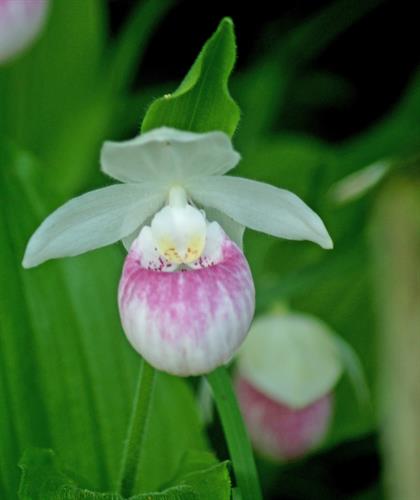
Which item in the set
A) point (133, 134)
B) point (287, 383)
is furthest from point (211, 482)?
point (133, 134)

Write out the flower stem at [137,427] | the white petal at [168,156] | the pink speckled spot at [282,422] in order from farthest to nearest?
the pink speckled spot at [282,422], the flower stem at [137,427], the white petal at [168,156]

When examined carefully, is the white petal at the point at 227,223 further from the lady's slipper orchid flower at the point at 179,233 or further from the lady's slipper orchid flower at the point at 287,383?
the lady's slipper orchid flower at the point at 287,383

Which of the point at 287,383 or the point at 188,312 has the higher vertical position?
the point at 188,312

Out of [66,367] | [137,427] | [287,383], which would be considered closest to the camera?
[137,427]

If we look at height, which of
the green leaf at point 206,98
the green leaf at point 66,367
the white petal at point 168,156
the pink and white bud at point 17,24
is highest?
the pink and white bud at point 17,24

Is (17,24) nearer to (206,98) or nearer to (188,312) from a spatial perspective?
(206,98)

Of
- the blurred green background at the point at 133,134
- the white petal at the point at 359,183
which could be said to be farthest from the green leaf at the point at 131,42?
the white petal at the point at 359,183
